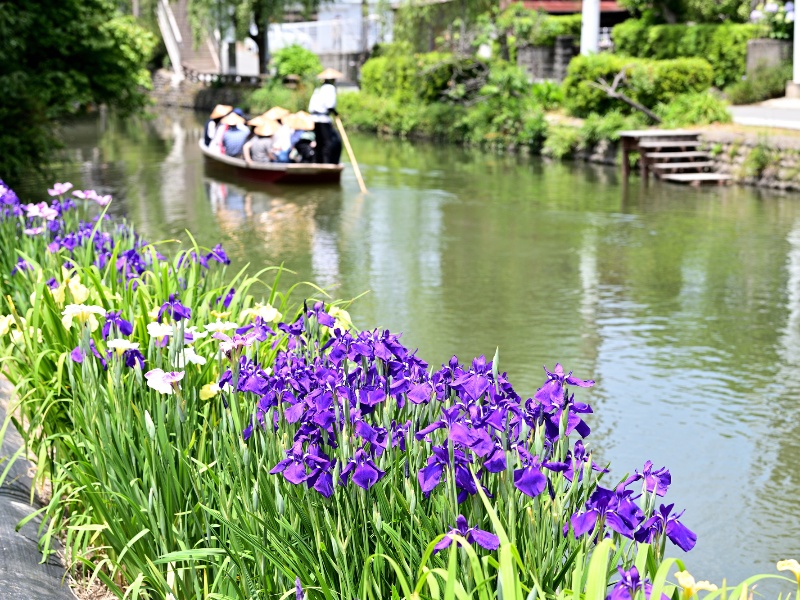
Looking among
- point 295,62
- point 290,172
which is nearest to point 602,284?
point 290,172

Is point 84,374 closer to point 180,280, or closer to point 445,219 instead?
point 180,280

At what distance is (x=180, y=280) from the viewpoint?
604 cm

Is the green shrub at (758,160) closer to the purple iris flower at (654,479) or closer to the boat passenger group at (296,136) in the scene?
the boat passenger group at (296,136)

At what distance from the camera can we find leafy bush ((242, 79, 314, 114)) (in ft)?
124

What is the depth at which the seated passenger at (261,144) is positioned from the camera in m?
20.4

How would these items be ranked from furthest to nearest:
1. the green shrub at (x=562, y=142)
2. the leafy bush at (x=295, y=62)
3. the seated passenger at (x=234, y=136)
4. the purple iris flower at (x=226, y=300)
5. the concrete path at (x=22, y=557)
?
1. the leafy bush at (x=295, y=62)
2. the green shrub at (x=562, y=142)
3. the seated passenger at (x=234, y=136)
4. the purple iris flower at (x=226, y=300)
5. the concrete path at (x=22, y=557)

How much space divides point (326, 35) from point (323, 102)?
34.0 m

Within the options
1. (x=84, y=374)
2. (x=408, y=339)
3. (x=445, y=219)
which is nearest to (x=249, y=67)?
(x=445, y=219)

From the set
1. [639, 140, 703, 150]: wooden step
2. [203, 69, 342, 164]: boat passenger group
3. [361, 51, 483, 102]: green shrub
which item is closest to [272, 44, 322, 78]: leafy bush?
[361, 51, 483, 102]: green shrub

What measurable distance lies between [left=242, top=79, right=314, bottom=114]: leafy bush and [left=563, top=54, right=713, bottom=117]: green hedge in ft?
43.9

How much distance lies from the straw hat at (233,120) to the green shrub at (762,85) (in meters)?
10.7

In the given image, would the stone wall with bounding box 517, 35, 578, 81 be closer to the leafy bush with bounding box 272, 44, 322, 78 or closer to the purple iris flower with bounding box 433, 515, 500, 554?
the leafy bush with bounding box 272, 44, 322, 78

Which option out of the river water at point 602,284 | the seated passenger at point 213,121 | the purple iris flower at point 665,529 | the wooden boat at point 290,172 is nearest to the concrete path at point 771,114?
the river water at point 602,284

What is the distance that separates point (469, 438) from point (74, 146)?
27131 mm
